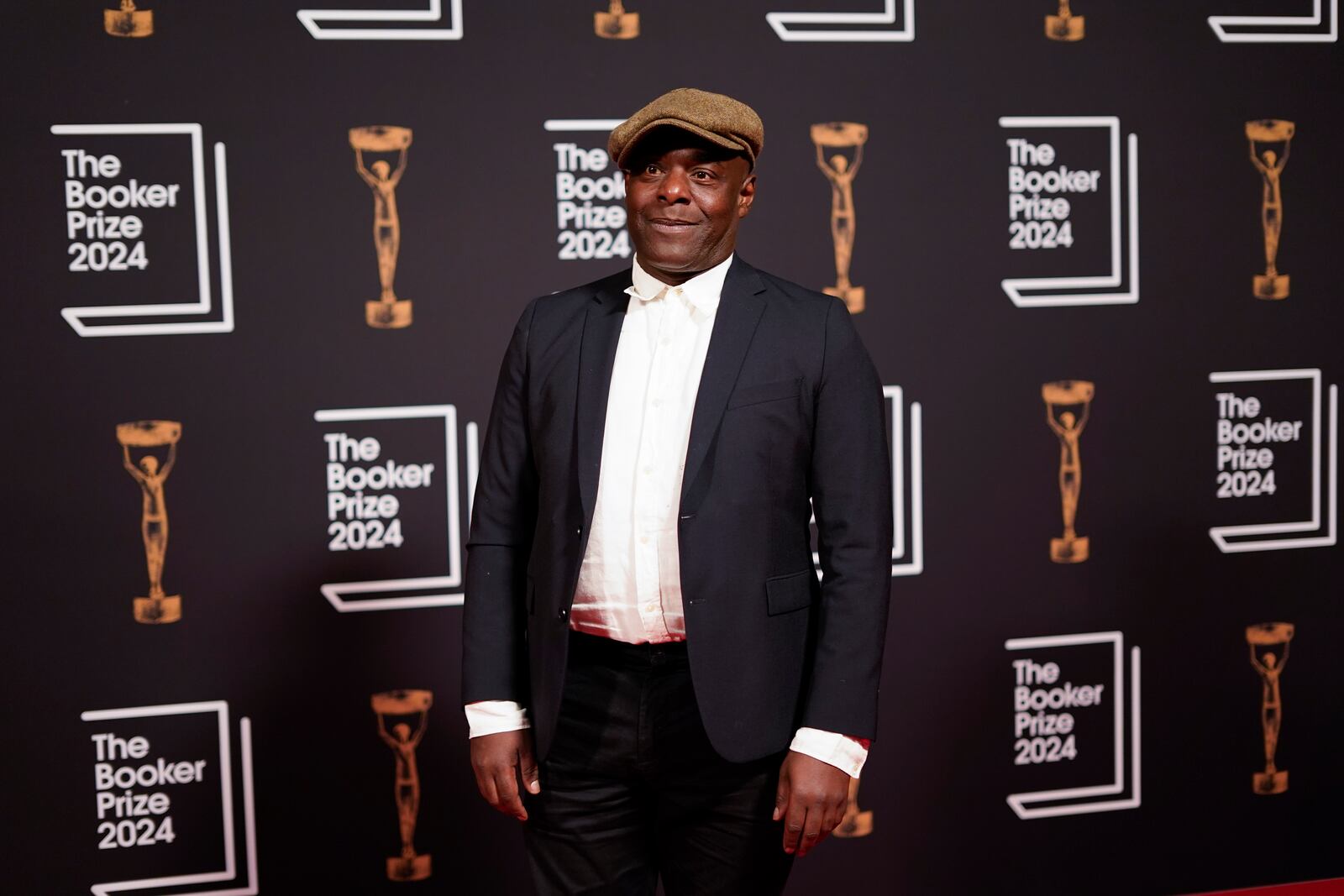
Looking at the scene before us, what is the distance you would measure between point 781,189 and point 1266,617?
1.46m

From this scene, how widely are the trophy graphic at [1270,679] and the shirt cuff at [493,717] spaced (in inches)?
75.9

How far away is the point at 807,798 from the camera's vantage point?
1.50 meters

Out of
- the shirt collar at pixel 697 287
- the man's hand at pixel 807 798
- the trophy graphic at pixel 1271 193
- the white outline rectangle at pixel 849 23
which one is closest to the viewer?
the man's hand at pixel 807 798

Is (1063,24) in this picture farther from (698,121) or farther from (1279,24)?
(698,121)

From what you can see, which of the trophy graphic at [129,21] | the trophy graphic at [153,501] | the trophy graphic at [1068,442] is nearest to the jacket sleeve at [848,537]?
the trophy graphic at [1068,442]

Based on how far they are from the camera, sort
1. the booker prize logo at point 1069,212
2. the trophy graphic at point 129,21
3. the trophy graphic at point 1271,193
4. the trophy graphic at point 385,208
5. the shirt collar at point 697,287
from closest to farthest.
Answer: the shirt collar at point 697,287
the trophy graphic at point 129,21
the trophy graphic at point 385,208
the booker prize logo at point 1069,212
the trophy graphic at point 1271,193

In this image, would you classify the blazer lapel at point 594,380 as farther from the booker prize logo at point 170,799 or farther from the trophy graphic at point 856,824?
the trophy graphic at point 856,824

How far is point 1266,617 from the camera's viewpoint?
287 cm

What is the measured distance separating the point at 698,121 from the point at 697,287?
0.69 ft

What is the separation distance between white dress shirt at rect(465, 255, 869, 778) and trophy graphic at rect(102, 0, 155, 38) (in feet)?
4.33

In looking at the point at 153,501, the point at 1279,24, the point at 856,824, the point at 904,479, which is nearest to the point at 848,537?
the point at 904,479

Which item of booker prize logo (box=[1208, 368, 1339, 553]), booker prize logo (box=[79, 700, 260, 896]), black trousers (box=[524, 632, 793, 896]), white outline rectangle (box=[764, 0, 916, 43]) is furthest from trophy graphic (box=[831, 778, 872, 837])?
white outline rectangle (box=[764, 0, 916, 43])

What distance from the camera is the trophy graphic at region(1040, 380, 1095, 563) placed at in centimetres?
273

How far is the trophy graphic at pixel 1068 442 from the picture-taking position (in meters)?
2.73
